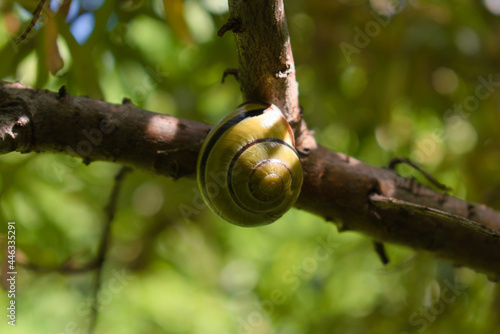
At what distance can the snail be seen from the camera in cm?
91

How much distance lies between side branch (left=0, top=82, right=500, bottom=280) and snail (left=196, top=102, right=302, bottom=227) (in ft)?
0.30

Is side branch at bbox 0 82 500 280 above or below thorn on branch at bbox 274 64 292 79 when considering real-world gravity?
below

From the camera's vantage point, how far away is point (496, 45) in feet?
6.33

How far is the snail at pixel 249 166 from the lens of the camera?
91 centimetres

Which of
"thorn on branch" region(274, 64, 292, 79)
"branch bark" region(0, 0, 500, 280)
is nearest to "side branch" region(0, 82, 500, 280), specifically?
"branch bark" region(0, 0, 500, 280)

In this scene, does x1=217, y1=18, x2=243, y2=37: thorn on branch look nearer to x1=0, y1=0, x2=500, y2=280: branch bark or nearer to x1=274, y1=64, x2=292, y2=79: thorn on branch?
x1=0, y1=0, x2=500, y2=280: branch bark

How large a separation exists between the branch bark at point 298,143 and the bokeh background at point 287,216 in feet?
1.20

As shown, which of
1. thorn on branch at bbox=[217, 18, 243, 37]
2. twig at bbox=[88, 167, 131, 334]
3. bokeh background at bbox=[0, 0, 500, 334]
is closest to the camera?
thorn on branch at bbox=[217, 18, 243, 37]

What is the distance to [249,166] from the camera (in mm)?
919

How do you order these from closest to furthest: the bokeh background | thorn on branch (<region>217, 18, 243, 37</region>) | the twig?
thorn on branch (<region>217, 18, 243, 37</region>), the twig, the bokeh background

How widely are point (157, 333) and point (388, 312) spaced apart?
1.11 m

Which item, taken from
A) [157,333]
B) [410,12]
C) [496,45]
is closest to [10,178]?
[157,333]

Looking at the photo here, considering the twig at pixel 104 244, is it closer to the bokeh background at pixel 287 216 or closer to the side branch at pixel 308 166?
the bokeh background at pixel 287 216

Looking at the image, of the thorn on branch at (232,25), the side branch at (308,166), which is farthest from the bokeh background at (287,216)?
the thorn on branch at (232,25)
